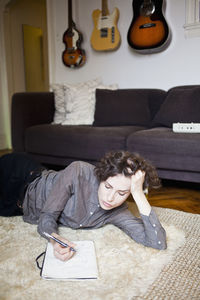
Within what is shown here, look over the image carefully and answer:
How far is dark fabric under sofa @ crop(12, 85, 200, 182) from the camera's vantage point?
1.94 metres

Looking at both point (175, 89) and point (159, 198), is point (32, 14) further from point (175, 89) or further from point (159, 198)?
point (159, 198)

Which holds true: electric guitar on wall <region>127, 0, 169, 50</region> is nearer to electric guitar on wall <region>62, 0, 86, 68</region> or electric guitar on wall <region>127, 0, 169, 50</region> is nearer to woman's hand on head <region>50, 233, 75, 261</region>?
electric guitar on wall <region>62, 0, 86, 68</region>

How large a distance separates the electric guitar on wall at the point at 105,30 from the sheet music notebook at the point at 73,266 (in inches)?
98.0

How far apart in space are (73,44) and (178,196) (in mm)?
2256

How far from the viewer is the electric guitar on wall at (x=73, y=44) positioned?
3.32m

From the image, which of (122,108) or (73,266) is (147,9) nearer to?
(122,108)

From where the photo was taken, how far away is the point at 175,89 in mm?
2543

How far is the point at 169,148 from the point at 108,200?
940 mm

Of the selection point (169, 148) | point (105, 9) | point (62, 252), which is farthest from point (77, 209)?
point (105, 9)

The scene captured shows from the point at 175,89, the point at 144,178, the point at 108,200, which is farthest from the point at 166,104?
the point at 108,200

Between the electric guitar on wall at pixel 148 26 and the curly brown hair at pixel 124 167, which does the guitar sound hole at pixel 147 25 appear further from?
the curly brown hair at pixel 124 167

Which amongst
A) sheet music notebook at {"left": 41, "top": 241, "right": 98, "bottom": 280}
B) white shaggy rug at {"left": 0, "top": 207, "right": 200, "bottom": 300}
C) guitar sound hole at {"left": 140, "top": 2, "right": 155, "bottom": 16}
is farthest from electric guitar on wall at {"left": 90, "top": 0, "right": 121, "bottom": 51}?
sheet music notebook at {"left": 41, "top": 241, "right": 98, "bottom": 280}

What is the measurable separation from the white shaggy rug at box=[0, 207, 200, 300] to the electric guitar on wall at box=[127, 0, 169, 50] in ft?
6.27

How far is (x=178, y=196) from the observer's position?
79.1 inches
